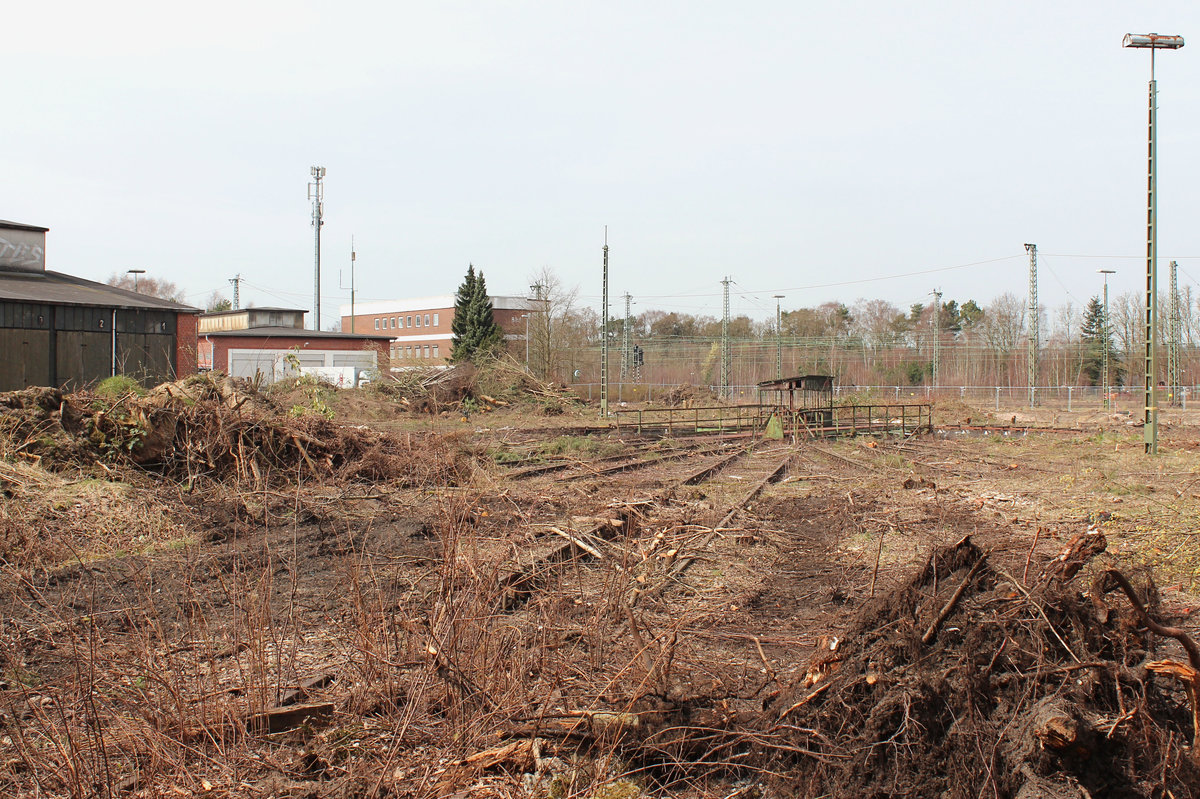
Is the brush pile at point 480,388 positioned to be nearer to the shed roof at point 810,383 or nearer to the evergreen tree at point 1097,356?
the shed roof at point 810,383

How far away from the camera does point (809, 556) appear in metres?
10.4

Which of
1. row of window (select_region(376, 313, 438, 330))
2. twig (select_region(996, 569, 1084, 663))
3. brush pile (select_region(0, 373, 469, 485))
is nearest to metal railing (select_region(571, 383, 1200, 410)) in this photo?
brush pile (select_region(0, 373, 469, 485))

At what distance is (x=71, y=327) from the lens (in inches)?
1313

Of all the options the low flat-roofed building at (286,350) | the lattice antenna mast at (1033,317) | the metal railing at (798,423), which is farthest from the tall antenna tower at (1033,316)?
the low flat-roofed building at (286,350)

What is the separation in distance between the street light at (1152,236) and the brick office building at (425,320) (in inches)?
2790

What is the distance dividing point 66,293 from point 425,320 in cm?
6301

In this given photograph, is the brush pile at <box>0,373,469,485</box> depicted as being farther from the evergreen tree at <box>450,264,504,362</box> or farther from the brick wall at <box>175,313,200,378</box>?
the evergreen tree at <box>450,264,504,362</box>

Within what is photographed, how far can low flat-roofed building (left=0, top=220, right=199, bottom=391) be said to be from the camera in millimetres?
32031

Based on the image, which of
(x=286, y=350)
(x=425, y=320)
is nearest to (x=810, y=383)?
(x=286, y=350)

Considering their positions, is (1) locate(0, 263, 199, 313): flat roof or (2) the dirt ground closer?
(2) the dirt ground

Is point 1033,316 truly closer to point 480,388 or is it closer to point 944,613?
point 480,388

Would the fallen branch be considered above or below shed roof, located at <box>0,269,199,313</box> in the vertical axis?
below

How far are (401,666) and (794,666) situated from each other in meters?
2.88

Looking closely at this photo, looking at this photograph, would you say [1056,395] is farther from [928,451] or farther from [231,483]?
[231,483]
